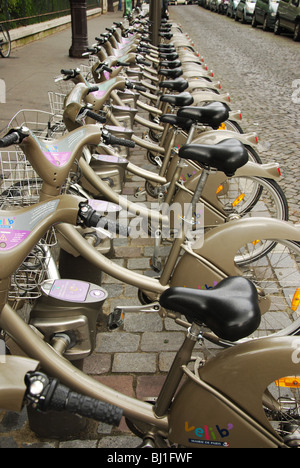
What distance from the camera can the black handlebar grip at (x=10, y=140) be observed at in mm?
1847

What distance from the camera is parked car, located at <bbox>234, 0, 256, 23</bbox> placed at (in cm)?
2161

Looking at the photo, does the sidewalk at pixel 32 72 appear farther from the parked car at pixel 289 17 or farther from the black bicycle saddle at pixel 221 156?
the parked car at pixel 289 17

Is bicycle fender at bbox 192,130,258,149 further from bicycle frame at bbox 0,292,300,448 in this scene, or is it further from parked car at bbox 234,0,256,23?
parked car at bbox 234,0,256,23

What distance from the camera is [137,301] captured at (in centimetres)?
326

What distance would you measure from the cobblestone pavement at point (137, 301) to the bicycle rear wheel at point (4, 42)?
5.16 m

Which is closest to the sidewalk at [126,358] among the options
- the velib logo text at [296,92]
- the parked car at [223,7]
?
the velib logo text at [296,92]

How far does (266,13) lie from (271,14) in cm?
57

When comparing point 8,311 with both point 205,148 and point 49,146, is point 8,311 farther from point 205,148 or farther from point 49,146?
point 205,148

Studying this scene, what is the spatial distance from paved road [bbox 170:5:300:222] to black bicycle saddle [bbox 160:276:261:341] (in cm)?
303

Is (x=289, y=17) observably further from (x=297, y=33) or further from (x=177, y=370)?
(x=177, y=370)

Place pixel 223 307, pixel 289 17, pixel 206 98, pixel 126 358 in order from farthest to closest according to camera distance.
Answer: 1. pixel 289 17
2. pixel 206 98
3. pixel 126 358
4. pixel 223 307

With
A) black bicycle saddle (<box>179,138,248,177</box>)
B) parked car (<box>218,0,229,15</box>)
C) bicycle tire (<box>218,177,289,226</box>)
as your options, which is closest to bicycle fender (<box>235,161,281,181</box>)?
bicycle tire (<box>218,177,289,226</box>)

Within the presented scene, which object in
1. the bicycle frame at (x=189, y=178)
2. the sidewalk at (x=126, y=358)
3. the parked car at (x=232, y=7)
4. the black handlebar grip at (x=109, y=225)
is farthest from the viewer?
the parked car at (x=232, y=7)

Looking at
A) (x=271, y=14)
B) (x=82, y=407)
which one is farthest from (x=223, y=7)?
(x=82, y=407)
